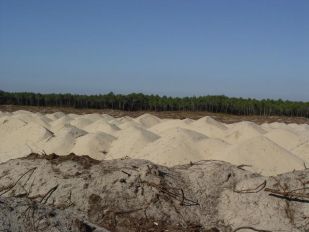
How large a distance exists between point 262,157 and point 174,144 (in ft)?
7.74

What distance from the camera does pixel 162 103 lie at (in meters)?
49.8

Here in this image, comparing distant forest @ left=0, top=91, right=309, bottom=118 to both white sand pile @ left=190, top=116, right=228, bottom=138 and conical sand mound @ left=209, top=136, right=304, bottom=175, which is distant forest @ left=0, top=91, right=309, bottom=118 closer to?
white sand pile @ left=190, top=116, right=228, bottom=138

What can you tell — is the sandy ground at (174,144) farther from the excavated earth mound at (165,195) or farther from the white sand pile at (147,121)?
the white sand pile at (147,121)

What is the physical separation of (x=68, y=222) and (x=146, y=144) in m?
9.76

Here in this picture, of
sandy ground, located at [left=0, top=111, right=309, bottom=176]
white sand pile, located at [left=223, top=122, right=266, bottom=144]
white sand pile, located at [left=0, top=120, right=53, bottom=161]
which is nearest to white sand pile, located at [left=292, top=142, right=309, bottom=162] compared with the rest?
sandy ground, located at [left=0, top=111, right=309, bottom=176]

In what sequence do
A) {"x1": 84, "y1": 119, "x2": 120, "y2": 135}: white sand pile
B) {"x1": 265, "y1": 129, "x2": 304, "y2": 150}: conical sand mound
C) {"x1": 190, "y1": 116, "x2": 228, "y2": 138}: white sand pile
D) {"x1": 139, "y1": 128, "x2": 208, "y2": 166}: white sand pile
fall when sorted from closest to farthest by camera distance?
{"x1": 139, "y1": 128, "x2": 208, "y2": 166}: white sand pile, {"x1": 265, "y1": 129, "x2": 304, "y2": 150}: conical sand mound, {"x1": 190, "y1": 116, "x2": 228, "y2": 138}: white sand pile, {"x1": 84, "y1": 119, "x2": 120, "y2": 135}: white sand pile

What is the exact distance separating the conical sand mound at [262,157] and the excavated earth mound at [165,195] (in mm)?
3487

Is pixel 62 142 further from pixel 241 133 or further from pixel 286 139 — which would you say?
pixel 286 139

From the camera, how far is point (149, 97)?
5044 cm

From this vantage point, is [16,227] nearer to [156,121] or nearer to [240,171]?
[240,171]

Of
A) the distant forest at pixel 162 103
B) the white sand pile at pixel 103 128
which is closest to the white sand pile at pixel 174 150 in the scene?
the white sand pile at pixel 103 128

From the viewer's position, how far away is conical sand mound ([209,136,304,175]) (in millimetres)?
11820

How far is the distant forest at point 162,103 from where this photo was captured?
4691 cm

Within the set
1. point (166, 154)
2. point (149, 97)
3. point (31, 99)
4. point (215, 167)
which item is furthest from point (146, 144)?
point (31, 99)
